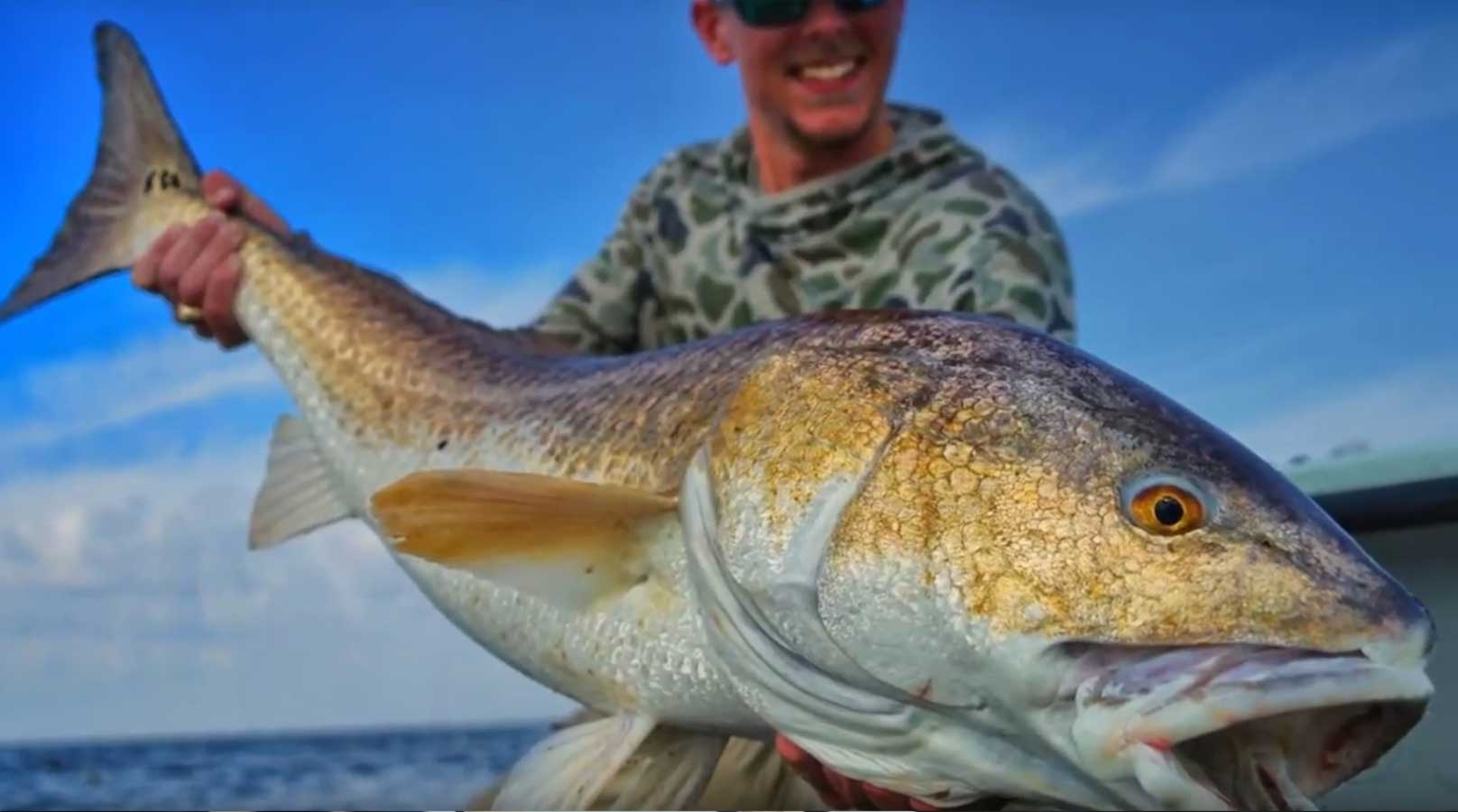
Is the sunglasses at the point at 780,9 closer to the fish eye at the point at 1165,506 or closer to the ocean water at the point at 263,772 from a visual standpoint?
the fish eye at the point at 1165,506

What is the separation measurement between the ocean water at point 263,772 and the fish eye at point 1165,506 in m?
8.33

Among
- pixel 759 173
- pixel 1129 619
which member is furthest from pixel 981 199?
pixel 1129 619

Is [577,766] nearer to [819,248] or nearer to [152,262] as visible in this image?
[819,248]

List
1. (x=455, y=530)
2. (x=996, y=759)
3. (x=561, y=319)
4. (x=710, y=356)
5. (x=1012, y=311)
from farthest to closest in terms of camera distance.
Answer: (x=561, y=319) < (x=1012, y=311) < (x=710, y=356) < (x=455, y=530) < (x=996, y=759)

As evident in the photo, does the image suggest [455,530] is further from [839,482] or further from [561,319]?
[561,319]

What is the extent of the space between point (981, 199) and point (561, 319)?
→ 123cm

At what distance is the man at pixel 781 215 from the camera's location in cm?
325

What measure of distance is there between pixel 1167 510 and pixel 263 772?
24.4 metres

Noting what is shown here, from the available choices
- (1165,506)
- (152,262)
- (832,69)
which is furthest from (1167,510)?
(152,262)

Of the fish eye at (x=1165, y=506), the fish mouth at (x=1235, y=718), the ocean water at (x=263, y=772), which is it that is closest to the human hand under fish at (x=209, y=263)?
A: the fish eye at (x=1165, y=506)

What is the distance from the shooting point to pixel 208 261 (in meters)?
3.47

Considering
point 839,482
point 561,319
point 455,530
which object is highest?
point 561,319

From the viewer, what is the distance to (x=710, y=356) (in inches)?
83.0

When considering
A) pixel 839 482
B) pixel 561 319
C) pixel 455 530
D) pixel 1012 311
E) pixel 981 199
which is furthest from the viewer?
pixel 561 319
